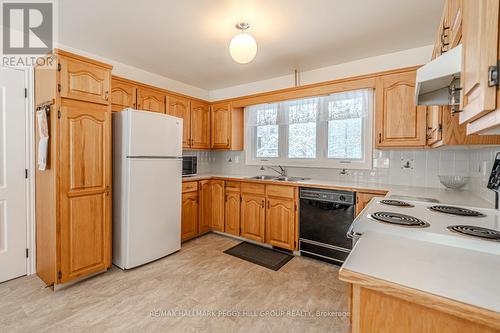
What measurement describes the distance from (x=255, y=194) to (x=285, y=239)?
27.5 inches

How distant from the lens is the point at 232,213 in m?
3.48

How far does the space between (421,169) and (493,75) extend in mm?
2491

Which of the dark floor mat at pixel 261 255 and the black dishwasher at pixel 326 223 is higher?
the black dishwasher at pixel 326 223

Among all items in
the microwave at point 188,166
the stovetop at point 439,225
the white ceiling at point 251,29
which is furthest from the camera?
the microwave at point 188,166

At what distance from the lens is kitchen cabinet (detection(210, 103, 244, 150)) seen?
3.89 m

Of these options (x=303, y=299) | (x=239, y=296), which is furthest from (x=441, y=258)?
(x=239, y=296)

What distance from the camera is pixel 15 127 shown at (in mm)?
2352

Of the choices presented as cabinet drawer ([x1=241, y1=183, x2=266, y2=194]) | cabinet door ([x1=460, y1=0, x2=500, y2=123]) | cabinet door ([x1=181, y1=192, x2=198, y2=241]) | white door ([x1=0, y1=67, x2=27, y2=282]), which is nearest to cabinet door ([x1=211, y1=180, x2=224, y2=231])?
cabinet door ([x1=181, y1=192, x2=198, y2=241])

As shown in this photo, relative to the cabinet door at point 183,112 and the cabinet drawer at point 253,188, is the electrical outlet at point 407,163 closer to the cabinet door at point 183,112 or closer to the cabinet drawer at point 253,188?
the cabinet drawer at point 253,188

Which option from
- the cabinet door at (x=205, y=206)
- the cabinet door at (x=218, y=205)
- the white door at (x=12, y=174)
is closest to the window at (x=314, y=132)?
the cabinet door at (x=218, y=205)

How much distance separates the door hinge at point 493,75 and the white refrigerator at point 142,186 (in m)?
2.63

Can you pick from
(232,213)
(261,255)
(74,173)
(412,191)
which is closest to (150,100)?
(74,173)

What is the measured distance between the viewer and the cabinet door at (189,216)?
3.31 metres

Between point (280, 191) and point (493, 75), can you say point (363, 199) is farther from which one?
point (493, 75)
